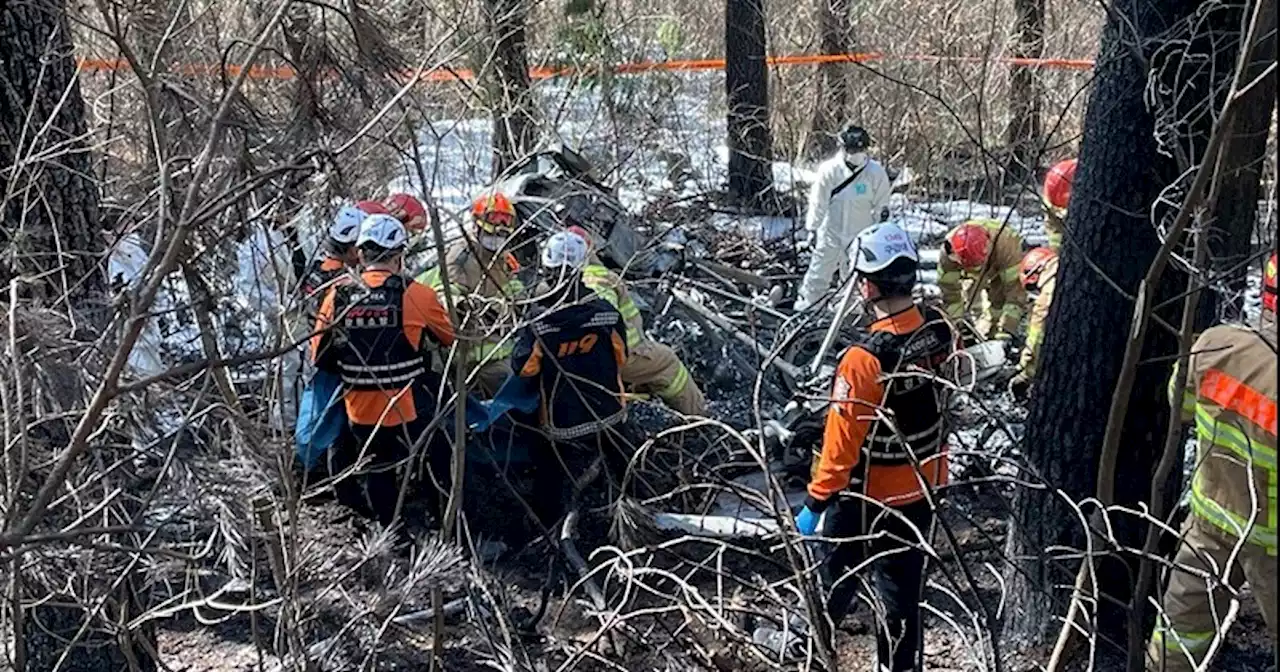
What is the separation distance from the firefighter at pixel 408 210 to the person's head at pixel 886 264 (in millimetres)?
2635

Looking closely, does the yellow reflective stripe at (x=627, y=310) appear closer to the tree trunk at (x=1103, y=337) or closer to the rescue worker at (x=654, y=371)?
the rescue worker at (x=654, y=371)

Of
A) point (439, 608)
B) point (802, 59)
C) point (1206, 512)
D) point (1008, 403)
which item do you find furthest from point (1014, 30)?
point (439, 608)

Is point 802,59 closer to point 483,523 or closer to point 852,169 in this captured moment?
point 852,169

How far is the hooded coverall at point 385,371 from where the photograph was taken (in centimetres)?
536

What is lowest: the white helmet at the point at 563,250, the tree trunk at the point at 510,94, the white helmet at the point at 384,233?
the white helmet at the point at 563,250

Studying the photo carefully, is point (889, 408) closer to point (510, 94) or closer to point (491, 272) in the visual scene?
point (491, 272)

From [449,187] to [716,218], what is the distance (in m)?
2.37

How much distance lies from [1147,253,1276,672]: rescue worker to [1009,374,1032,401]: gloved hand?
2.48 meters

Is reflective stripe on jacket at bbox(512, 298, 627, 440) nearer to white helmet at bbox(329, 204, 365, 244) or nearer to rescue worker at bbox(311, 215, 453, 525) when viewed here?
rescue worker at bbox(311, 215, 453, 525)

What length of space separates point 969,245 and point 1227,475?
3.79 meters

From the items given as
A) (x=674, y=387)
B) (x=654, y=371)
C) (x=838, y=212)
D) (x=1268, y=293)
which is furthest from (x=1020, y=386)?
(x=1268, y=293)

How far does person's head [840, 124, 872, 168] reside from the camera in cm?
874

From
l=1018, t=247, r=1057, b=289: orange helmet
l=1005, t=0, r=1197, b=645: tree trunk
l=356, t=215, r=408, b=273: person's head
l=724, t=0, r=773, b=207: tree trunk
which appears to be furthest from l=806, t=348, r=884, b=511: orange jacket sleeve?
l=724, t=0, r=773, b=207: tree trunk

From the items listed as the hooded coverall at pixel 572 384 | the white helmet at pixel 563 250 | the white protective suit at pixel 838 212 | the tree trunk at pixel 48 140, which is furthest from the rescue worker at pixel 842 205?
the tree trunk at pixel 48 140
